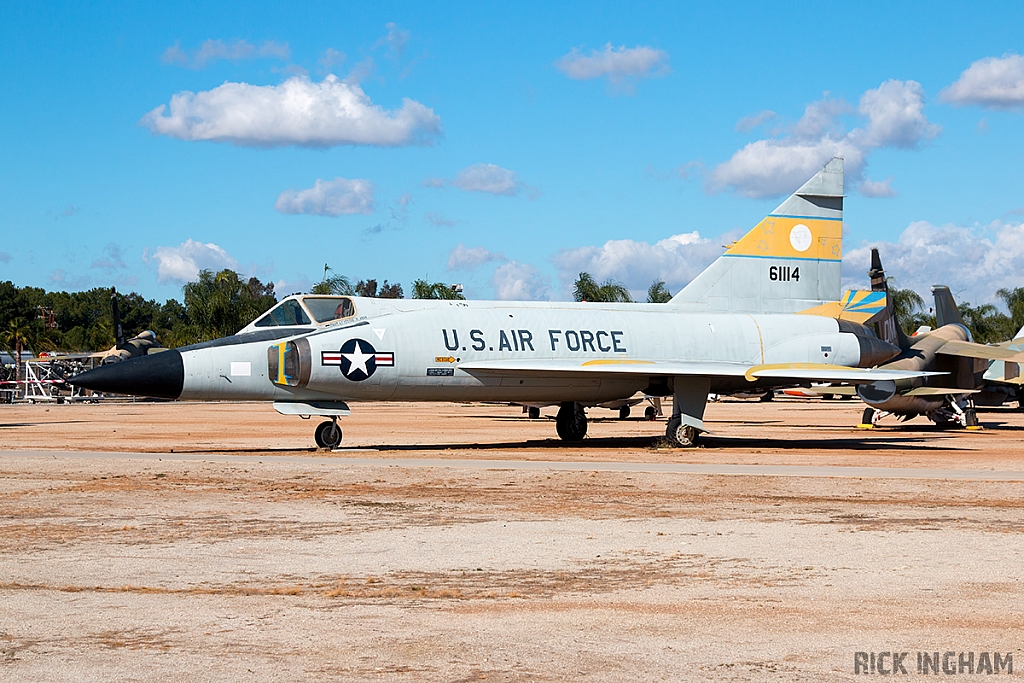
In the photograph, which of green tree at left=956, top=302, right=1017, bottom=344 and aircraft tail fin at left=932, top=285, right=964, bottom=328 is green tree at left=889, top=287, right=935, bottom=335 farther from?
aircraft tail fin at left=932, top=285, right=964, bottom=328

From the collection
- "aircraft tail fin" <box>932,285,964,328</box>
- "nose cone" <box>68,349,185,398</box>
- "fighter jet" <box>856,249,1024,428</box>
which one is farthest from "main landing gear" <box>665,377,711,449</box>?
"aircraft tail fin" <box>932,285,964,328</box>

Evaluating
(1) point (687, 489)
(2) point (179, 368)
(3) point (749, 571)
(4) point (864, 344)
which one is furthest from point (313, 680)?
(4) point (864, 344)

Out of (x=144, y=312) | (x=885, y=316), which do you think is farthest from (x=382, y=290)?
(x=885, y=316)

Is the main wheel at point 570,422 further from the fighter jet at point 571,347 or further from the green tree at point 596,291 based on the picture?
the green tree at point 596,291

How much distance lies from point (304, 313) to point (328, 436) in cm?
253

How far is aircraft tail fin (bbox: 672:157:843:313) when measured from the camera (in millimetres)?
26047

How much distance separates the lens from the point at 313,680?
5633 millimetres

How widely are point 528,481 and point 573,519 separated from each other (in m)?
4.05

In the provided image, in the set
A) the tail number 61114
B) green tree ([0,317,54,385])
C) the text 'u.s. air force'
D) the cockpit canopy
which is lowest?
the text 'u.s. air force'

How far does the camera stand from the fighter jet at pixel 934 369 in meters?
31.2

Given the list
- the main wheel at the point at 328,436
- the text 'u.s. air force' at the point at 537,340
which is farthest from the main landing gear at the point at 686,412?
the main wheel at the point at 328,436

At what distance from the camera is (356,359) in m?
21.6

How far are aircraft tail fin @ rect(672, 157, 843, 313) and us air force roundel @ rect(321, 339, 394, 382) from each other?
7.88 meters

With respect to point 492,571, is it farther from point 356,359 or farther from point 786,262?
point 786,262
